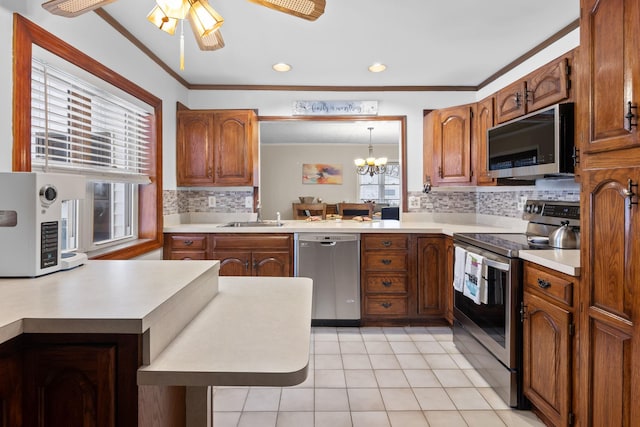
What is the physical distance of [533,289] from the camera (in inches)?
77.2

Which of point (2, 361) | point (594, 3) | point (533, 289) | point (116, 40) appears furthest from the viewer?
point (116, 40)

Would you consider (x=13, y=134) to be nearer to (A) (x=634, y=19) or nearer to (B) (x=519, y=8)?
(A) (x=634, y=19)

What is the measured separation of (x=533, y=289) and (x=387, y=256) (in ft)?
4.79

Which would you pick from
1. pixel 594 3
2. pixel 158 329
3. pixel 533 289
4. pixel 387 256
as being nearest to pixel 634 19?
pixel 594 3

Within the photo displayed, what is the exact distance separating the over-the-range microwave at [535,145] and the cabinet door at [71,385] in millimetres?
2316

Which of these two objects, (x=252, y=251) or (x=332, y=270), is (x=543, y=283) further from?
(x=252, y=251)

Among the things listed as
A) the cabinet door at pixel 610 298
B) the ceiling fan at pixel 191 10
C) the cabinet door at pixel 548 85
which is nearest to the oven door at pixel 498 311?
the cabinet door at pixel 610 298

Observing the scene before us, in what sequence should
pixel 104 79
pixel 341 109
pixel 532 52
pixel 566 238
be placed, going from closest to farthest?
pixel 566 238
pixel 104 79
pixel 532 52
pixel 341 109

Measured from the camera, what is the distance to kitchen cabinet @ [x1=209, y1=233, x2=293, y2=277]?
132 inches

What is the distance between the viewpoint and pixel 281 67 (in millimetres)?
3295

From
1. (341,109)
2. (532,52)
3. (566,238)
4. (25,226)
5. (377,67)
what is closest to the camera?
(25,226)

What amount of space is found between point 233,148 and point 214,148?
0.60 ft

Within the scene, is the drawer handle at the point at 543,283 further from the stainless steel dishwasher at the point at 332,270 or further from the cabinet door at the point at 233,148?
the cabinet door at the point at 233,148

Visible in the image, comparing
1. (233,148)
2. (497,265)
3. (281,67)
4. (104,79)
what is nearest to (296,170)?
(233,148)
